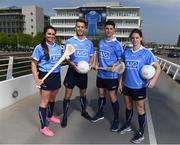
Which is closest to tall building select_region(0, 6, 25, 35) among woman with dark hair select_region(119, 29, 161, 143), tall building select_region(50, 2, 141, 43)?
tall building select_region(50, 2, 141, 43)

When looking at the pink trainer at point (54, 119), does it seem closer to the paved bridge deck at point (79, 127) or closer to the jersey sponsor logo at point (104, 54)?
the paved bridge deck at point (79, 127)

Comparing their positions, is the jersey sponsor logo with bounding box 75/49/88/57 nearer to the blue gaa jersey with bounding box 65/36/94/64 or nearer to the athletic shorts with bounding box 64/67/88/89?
the blue gaa jersey with bounding box 65/36/94/64

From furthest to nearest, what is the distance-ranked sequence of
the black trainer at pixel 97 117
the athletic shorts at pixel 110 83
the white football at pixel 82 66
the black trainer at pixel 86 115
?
1. the black trainer at pixel 86 115
2. the black trainer at pixel 97 117
3. the athletic shorts at pixel 110 83
4. the white football at pixel 82 66

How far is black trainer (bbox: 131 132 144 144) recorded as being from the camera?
18.5ft

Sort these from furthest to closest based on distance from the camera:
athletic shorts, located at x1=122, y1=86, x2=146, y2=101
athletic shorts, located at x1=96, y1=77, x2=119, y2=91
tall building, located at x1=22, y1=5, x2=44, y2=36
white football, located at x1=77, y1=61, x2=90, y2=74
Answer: tall building, located at x1=22, y1=5, x2=44, y2=36, athletic shorts, located at x1=96, y1=77, x2=119, y2=91, white football, located at x1=77, y1=61, x2=90, y2=74, athletic shorts, located at x1=122, y1=86, x2=146, y2=101

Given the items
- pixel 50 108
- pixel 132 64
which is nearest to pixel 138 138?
pixel 132 64

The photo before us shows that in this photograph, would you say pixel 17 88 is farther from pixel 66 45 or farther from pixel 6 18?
pixel 6 18

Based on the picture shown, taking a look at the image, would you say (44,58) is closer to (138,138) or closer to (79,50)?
(79,50)

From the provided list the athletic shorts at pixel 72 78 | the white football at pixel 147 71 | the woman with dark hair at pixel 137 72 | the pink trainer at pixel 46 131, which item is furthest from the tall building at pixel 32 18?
the white football at pixel 147 71

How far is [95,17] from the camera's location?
133250 millimetres

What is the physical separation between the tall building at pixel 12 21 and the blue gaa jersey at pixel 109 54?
134 m

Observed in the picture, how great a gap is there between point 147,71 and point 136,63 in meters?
0.30

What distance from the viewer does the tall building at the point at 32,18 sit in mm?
135375

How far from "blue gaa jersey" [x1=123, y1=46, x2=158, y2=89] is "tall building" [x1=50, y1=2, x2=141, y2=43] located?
122m
